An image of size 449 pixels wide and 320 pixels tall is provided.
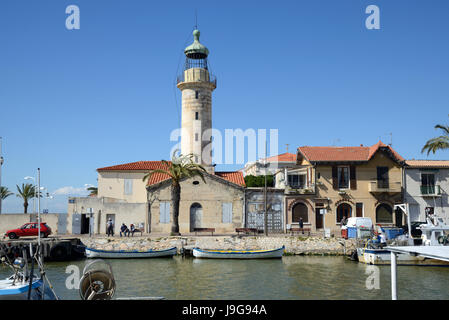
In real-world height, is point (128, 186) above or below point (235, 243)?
above

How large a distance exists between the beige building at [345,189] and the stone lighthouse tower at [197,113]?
11771 mm

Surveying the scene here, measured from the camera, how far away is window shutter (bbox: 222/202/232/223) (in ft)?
144

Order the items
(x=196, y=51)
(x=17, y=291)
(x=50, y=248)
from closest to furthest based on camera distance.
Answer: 1. (x=17, y=291)
2. (x=50, y=248)
3. (x=196, y=51)

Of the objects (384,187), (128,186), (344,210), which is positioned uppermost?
(128,186)

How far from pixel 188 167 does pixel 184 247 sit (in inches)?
312

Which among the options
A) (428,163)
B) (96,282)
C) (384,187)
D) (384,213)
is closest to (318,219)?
(384,213)

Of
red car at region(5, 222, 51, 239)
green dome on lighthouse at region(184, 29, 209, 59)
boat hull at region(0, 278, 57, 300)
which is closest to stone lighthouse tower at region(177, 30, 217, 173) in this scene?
green dome on lighthouse at region(184, 29, 209, 59)

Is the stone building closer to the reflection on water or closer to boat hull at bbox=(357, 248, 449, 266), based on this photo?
the reflection on water

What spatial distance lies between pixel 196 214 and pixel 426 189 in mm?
24858

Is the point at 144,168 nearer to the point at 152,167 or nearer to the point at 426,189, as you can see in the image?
the point at 152,167

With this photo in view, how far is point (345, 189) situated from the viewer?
44.2 meters

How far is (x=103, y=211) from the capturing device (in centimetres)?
4241

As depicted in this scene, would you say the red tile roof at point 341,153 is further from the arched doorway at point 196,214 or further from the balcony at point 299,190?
the arched doorway at point 196,214

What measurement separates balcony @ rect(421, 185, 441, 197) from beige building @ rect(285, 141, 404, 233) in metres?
2.60
